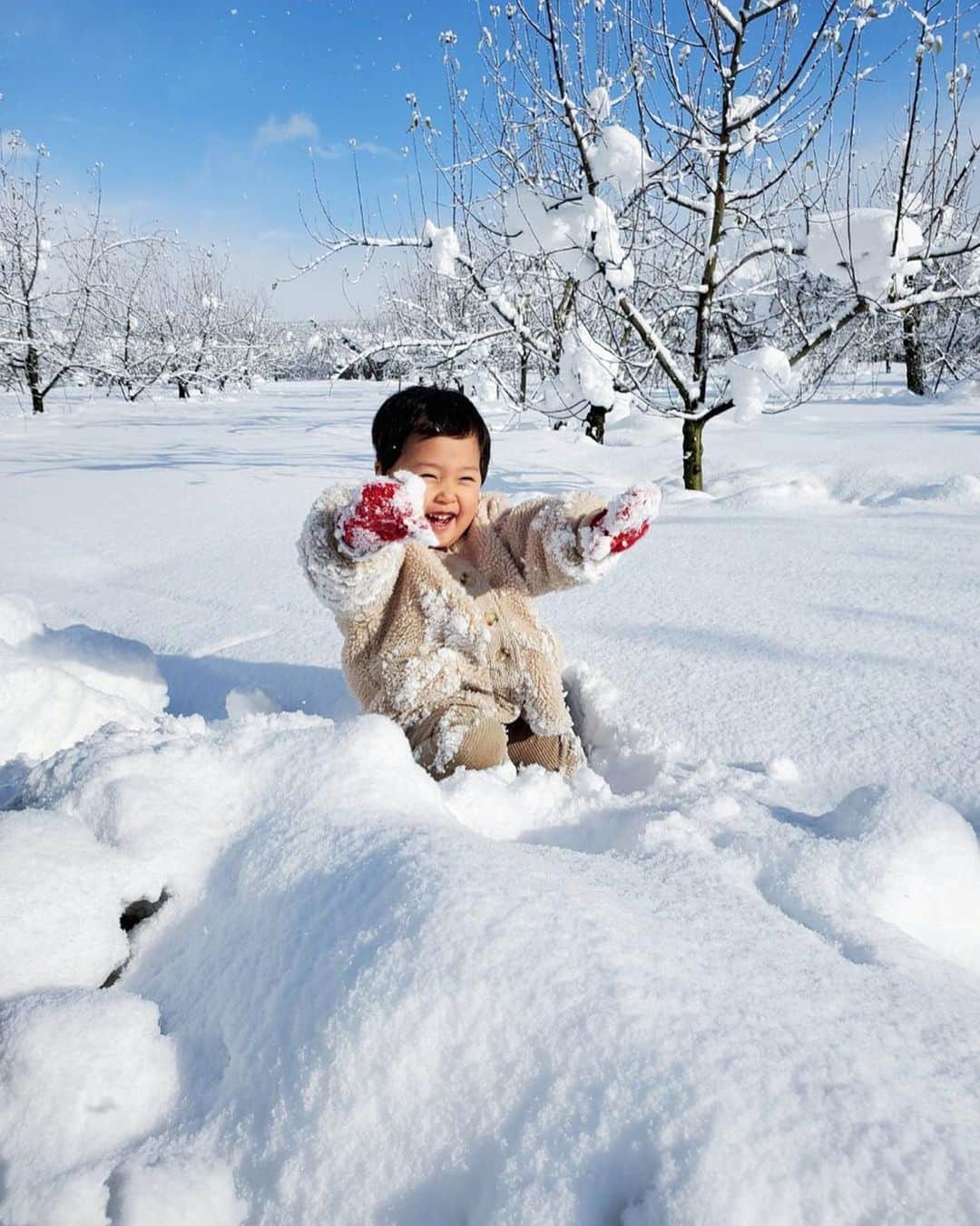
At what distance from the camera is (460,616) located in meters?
1.49

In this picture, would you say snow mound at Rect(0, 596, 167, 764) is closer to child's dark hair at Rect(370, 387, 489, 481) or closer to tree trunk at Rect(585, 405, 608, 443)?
child's dark hair at Rect(370, 387, 489, 481)

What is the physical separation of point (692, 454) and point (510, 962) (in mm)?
3934

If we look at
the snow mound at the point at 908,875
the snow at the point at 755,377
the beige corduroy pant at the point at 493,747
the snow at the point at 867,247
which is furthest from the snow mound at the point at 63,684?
the snow at the point at 867,247

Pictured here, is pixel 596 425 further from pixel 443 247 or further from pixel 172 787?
pixel 172 787

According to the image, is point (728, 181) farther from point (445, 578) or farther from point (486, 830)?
point (486, 830)

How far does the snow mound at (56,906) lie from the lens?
2.15 feet

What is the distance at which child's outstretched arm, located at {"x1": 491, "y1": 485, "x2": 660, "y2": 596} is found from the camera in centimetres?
139

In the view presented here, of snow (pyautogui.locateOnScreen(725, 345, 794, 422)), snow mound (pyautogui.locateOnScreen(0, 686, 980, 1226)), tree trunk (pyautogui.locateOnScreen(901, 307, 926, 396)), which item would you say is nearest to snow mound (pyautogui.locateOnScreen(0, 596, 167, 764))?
snow mound (pyautogui.locateOnScreen(0, 686, 980, 1226))

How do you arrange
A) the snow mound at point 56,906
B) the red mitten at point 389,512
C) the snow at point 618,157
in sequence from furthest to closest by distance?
the snow at point 618,157 → the red mitten at point 389,512 → the snow mound at point 56,906

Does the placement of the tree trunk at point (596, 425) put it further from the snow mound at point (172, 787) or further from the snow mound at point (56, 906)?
the snow mound at point (56, 906)

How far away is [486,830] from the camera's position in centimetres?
109

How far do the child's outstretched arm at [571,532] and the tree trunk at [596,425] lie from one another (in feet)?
18.7

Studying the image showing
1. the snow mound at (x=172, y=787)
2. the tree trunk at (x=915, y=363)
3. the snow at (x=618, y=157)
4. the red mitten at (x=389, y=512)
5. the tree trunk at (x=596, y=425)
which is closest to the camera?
the snow mound at (x=172, y=787)

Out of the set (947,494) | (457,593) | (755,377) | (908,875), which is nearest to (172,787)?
(457,593)
